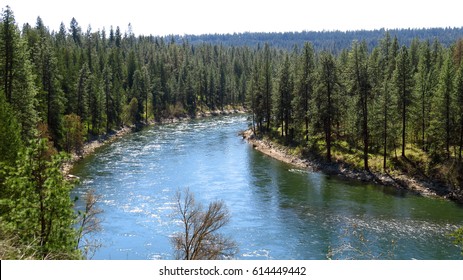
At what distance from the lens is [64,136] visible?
216 feet

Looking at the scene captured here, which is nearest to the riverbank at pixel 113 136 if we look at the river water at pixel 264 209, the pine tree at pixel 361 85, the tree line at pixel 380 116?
the river water at pixel 264 209

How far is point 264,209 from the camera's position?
43625 millimetres

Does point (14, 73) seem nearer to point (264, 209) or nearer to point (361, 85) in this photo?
point (264, 209)

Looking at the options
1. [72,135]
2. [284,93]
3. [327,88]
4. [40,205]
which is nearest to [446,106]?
[327,88]

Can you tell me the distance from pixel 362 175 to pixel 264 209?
17802 mm

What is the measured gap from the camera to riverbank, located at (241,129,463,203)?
48.2 m

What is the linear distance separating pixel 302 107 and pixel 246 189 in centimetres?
2651

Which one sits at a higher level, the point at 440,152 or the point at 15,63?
the point at 15,63

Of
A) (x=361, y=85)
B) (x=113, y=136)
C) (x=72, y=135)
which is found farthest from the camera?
(x=113, y=136)

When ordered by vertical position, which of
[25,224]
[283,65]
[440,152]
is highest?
[283,65]

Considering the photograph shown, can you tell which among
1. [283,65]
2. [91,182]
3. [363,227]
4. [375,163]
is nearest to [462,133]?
[375,163]

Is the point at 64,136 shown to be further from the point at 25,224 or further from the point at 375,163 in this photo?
the point at 25,224

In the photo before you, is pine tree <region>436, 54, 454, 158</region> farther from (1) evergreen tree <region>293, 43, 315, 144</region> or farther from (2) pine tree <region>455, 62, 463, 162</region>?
(1) evergreen tree <region>293, 43, 315, 144</region>
